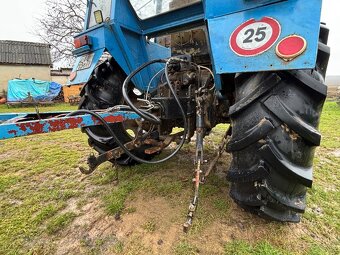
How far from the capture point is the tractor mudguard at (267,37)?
3.77ft

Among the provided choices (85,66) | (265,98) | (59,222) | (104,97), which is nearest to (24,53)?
(104,97)

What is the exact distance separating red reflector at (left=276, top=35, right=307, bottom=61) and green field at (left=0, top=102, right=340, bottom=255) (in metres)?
1.20

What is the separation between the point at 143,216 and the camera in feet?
6.27

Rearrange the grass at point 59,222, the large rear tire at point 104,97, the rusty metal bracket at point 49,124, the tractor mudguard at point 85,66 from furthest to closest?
the large rear tire at point 104,97, the tractor mudguard at point 85,66, the grass at point 59,222, the rusty metal bracket at point 49,124

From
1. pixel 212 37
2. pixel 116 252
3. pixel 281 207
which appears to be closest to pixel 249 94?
pixel 212 37

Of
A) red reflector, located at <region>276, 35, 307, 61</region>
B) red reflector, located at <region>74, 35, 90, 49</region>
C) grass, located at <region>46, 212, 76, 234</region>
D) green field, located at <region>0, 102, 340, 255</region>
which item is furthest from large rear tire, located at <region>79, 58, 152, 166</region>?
red reflector, located at <region>276, 35, 307, 61</region>

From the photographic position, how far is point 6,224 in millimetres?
1910

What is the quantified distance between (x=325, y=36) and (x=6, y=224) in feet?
9.23

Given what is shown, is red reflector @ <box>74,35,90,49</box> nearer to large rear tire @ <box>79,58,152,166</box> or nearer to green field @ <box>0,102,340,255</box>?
large rear tire @ <box>79,58,152,166</box>

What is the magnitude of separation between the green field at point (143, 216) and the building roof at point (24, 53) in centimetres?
1880

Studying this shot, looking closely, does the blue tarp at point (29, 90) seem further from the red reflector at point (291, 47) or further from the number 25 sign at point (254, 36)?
the red reflector at point (291, 47)

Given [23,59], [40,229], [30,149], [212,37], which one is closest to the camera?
[212,37]

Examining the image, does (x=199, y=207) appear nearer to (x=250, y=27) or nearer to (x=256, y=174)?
(x=256, y=174)

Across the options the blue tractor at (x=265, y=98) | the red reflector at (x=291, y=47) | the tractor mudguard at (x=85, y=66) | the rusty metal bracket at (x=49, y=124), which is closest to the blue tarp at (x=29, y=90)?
the tractor mudguard at (x=85, y=66)
